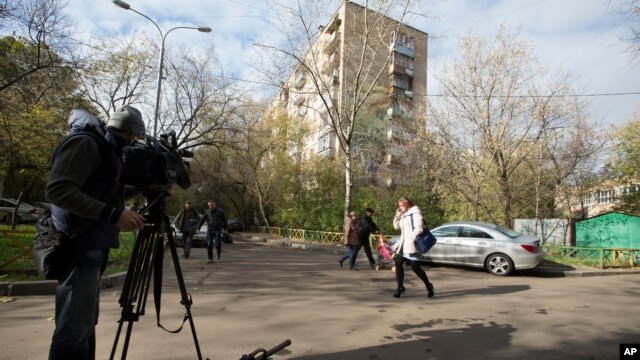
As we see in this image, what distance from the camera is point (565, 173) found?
2425 centimetres

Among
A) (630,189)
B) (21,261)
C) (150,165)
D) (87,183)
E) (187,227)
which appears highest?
(630,189)

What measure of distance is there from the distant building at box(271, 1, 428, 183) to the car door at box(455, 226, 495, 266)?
9994mm

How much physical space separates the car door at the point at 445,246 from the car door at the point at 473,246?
0.15 meters

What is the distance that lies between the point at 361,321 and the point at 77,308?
3548mm

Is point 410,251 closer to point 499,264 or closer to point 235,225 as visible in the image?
point 499,264

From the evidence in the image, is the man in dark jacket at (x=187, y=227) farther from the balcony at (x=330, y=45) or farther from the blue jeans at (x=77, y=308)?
the balcony at (x=330, y=45)

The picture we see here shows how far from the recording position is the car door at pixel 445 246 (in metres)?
12.3

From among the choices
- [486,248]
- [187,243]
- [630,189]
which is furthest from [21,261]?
[630,189]

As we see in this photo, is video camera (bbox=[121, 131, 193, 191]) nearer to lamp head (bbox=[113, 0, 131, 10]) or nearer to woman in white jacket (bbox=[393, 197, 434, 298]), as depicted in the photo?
woman in white jacket (bbox=[393, 197, 434, 298])

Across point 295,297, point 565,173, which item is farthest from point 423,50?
point 295,297

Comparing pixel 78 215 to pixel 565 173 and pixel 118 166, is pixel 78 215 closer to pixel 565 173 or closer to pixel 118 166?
pixel 118 166

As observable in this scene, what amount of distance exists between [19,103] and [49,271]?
16006 mm

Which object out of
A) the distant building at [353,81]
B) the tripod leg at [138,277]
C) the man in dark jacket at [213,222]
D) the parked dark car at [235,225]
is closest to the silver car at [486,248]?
the man in dark jacket at [213,222]

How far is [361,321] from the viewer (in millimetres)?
5363
